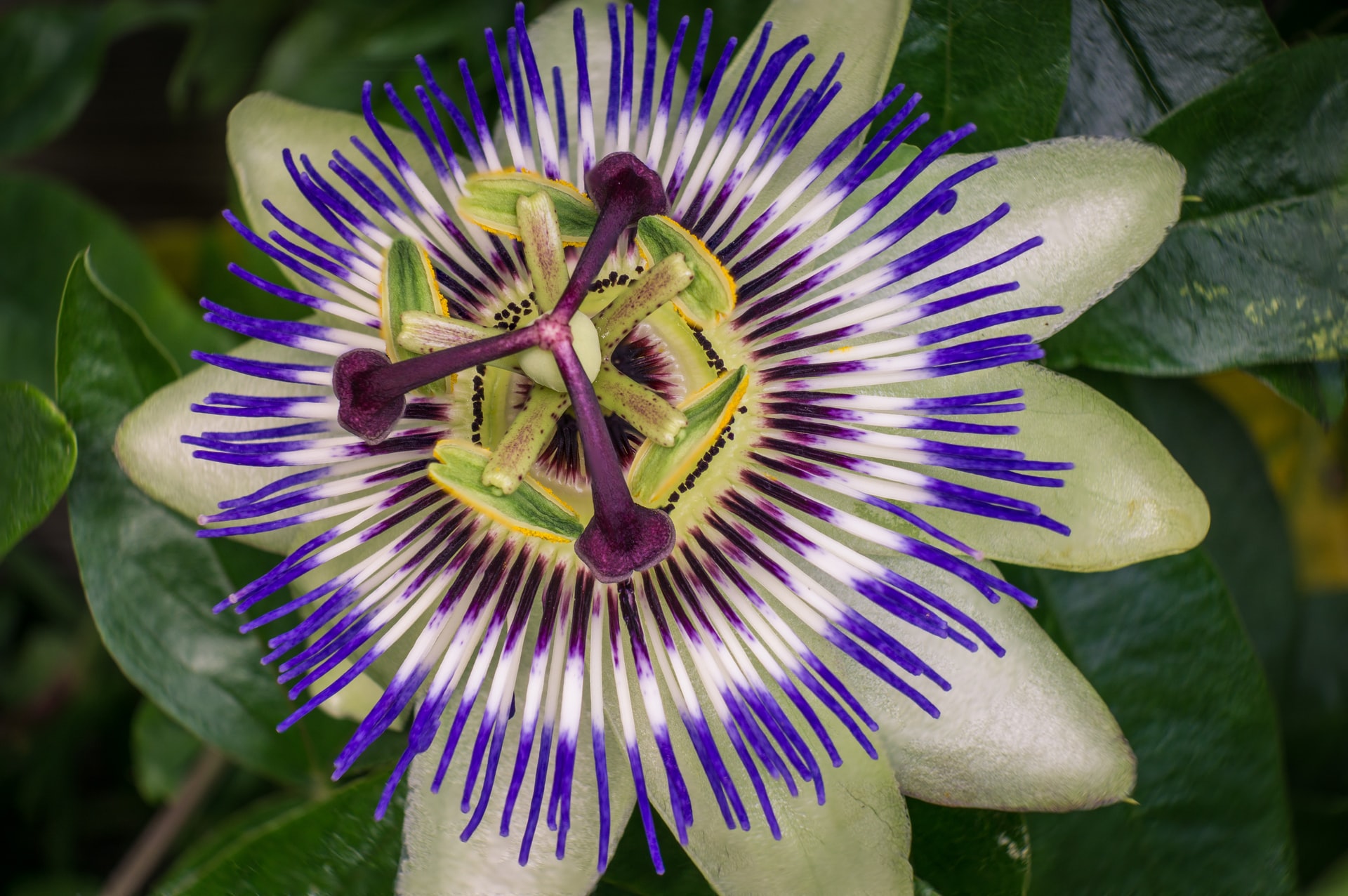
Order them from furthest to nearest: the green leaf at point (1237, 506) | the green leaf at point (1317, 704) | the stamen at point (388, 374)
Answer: the green leaf at point (1317, 704) < the green leaf at point (1237, 506) < the stamen at point (388, 374)

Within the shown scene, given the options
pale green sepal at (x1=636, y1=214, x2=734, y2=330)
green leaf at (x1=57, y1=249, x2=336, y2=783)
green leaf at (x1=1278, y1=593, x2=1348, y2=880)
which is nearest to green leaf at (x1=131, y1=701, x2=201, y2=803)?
green leaf at (x1=57, y1=249, x2=336, y2=783)

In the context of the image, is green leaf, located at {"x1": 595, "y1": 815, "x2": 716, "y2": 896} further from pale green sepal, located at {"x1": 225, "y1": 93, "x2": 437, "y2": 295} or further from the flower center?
pale green sepal, located at {"x1": 225, "y1": 93, "x2": 437, "y2": 295}

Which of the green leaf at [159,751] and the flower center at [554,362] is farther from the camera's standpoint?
the green leaf at [159,751]

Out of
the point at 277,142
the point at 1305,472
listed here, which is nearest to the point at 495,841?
the point at 277,142

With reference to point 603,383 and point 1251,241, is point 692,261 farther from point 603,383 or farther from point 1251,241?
point 1251,241

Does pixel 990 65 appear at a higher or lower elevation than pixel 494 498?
higher

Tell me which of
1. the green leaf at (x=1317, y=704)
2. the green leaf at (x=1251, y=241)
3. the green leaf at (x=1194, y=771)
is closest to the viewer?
the green leaf at (x=1251, y=241)

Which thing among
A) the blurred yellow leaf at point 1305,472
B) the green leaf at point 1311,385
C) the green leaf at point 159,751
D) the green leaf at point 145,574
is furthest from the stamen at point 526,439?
the blurred yellow leaf at point 1305,472

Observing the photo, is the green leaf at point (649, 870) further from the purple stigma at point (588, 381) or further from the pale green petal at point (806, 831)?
the purple stigma at point (588, 381)

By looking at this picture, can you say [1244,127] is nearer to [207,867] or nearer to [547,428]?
[547,428]
